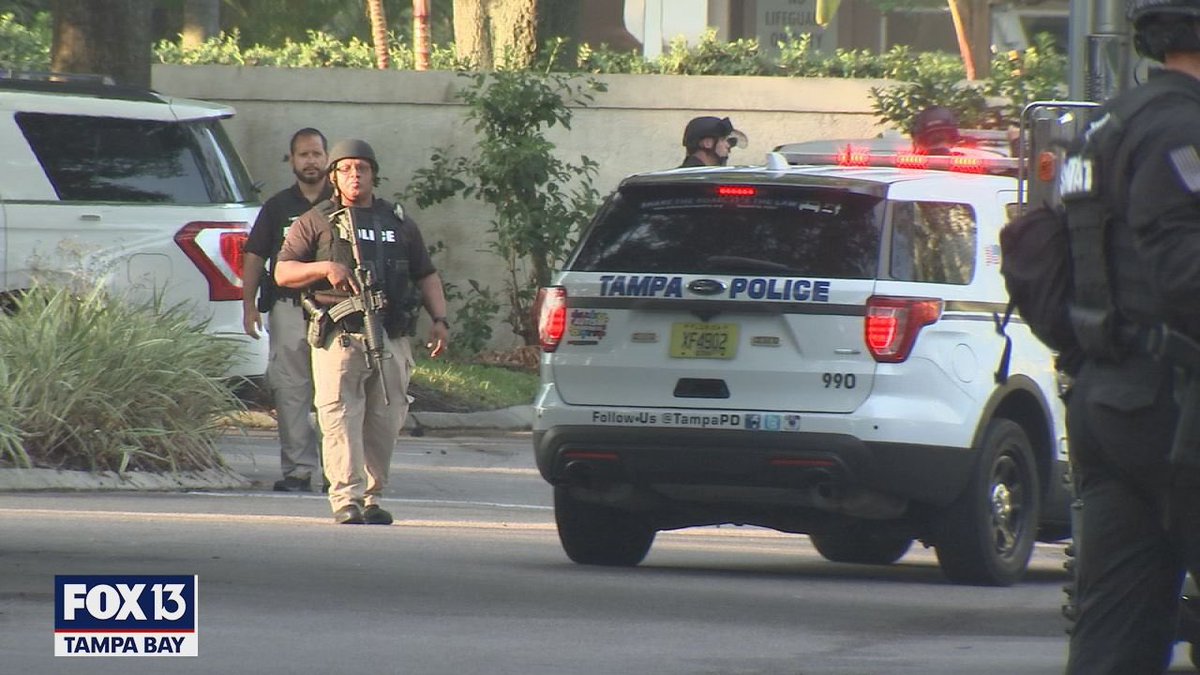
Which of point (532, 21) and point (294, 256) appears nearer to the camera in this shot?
point (294, 256)

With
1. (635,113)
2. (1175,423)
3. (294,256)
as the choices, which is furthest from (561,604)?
(635,113)

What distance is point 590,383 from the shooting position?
958 centimetres

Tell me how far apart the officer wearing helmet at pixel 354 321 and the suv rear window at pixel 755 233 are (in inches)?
73.2

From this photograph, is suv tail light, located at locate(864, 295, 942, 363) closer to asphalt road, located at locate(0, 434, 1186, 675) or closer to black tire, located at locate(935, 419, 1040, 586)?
black tire, located at locate(935, 419, 1040, 586)

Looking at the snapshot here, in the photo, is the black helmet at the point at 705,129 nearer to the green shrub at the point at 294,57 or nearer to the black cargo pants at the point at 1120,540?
the green shrub at the point at 294,57

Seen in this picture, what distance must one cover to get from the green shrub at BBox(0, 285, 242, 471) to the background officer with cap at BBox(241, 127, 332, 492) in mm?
374

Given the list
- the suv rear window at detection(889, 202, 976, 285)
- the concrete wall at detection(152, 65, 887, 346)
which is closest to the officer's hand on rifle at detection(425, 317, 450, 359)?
the suv rear window at detection(889, 202, 976, 285)

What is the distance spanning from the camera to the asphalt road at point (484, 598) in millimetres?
7320

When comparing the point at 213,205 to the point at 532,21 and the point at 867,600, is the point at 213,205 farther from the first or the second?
the point at 532,21

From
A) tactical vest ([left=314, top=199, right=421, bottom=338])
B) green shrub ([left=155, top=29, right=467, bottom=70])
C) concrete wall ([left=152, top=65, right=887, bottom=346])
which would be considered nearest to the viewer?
tactical vest ([left=314, top=199, right=421, bottom=338])

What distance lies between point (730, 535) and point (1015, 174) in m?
2.51

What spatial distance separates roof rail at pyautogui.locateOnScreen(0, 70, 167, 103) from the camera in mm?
14031

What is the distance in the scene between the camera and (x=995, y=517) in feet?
31.8

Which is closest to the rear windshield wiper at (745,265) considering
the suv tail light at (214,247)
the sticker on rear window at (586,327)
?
the sticker on rear window at (586,327)
